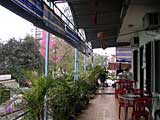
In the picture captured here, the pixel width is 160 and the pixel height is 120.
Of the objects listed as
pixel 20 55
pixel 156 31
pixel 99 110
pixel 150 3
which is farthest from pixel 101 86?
pixel 20 55

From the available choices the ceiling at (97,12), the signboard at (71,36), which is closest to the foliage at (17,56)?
the signboard at (71,36)

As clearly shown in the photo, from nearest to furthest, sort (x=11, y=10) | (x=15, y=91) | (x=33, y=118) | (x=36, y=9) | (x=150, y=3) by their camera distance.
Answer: (x=11, y=10) → (x=36, y=9) → (x=15, y=91) → (x=33, y=118) → (x=150, y=3)

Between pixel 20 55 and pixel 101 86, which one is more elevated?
pixel 20 55

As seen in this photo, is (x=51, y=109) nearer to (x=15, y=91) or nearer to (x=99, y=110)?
(x=15, y=91)

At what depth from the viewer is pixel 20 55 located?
4.80 metres

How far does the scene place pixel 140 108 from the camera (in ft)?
21.3

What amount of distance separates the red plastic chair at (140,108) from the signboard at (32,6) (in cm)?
313

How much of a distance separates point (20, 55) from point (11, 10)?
5.34 feet

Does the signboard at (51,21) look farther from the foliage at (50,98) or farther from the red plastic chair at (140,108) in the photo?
the red plastic chair at (140,108)

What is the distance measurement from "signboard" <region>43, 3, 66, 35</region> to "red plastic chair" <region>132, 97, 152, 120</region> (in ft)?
6.92

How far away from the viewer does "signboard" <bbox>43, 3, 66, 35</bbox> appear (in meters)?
4.41

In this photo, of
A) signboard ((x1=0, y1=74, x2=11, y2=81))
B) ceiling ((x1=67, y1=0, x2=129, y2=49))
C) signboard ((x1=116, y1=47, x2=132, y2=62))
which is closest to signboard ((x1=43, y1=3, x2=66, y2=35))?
signboard ((x1=0, y1=74, x2=11, y2=81))

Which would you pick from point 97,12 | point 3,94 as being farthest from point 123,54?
point 3,94

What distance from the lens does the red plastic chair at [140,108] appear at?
629cm
